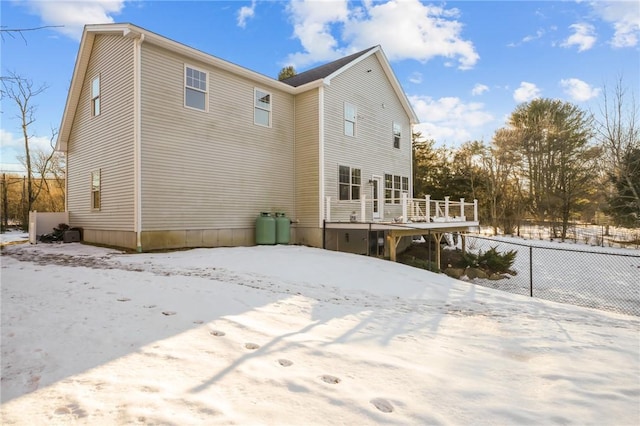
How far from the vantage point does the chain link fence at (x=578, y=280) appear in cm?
1134

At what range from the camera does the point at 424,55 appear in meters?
15.4

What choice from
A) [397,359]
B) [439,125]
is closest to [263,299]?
[397,359]

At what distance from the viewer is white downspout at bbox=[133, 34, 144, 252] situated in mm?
9547

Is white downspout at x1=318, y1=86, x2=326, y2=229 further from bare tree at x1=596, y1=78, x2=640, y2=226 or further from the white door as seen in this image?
bare tree at x1=596, y1=78, x2=640, y2=226

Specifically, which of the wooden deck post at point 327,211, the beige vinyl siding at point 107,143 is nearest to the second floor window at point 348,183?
the wooden deck post at point 327,211

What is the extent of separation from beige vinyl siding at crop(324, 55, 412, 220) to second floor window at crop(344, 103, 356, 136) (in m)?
0.21

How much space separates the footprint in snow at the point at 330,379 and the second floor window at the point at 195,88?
10.2 metres

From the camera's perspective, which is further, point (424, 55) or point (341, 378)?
point (424, 55)

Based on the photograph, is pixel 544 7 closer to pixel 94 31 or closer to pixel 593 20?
pixel 593 20

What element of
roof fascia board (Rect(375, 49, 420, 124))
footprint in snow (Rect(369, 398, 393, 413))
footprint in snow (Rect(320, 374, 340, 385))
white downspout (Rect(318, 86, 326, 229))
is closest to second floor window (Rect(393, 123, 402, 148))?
roof fascia board (Rect(375, 49, 420, 124))

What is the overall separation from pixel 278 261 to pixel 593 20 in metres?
15.5

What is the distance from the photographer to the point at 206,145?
36.4 ft

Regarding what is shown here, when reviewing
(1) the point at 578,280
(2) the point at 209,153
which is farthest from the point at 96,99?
(1) the point at 578,280

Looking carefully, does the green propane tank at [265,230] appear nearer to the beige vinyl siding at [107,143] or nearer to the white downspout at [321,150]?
the white downspout at [321,150]
